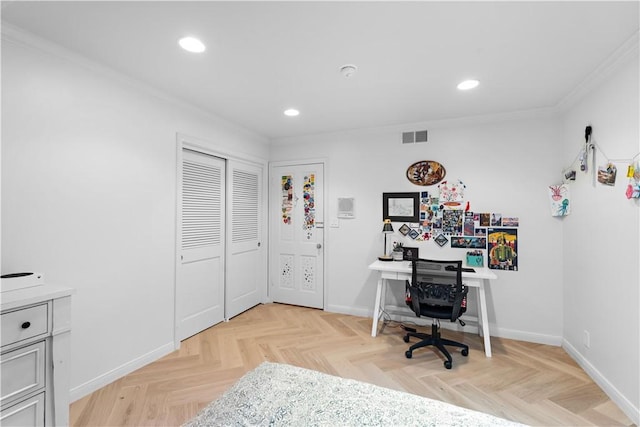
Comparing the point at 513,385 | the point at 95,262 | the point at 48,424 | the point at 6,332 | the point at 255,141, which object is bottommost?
the point at 513,385

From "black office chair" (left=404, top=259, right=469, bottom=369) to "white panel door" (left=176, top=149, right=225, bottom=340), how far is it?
2.20 metres

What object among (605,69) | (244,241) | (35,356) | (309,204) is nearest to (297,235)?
(309,204)

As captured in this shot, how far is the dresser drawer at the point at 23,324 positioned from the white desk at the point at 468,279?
8.59ft

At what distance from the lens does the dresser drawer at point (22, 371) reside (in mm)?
1341

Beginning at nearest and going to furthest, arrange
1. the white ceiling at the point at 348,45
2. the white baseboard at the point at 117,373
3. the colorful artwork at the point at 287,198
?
1. the white ceiling at the point at 348,45
2. the white baseboard at the point at 117,373
3. the colorful artwork at the point at 287,198

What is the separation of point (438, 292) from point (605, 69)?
2.10 metres

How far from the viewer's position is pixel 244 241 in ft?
13.0

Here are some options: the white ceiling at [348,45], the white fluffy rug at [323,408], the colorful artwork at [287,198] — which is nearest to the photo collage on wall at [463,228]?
the white ceiling at [348,45]

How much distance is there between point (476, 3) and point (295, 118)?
7.06 feet

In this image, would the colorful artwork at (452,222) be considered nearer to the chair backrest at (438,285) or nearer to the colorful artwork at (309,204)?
the chair backrest at (438,285)

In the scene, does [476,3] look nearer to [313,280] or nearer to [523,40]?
[523,40]

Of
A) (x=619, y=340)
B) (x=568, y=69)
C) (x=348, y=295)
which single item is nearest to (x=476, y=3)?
(x=568, y=69)

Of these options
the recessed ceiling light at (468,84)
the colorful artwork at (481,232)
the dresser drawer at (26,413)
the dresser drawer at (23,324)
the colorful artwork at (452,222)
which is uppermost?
the recessed ceiling light at (468,84)

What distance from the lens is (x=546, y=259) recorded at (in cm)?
306
